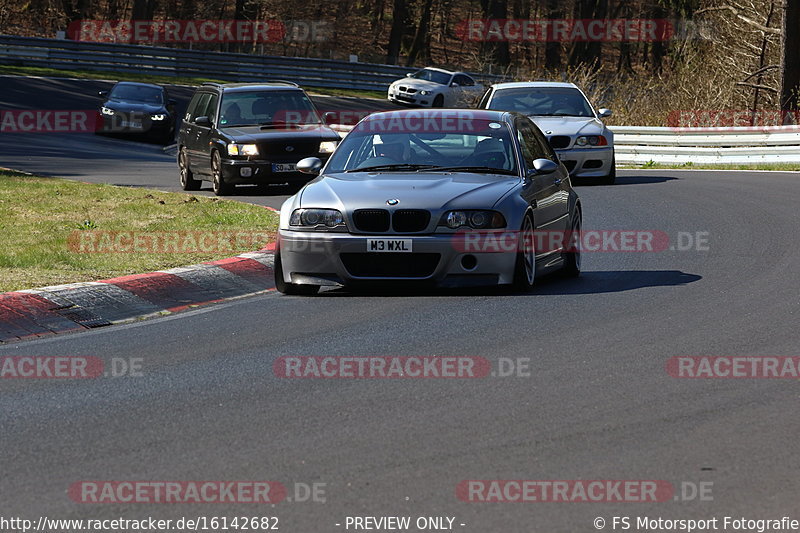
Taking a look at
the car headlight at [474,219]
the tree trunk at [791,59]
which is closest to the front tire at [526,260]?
the car headlight at [474,219]

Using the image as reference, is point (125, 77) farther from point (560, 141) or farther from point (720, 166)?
point (560, 141)

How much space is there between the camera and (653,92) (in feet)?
116

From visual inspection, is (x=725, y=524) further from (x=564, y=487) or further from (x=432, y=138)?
(x=432, y=138)

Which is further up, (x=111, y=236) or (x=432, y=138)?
(x=432, y=138)

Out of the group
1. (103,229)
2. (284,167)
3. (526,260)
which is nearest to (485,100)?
(284,167)

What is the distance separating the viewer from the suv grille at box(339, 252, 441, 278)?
1066 centimetres

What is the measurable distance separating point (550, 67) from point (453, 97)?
16.5 m

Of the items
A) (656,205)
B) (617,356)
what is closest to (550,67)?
(656,205)

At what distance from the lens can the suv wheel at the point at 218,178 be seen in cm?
2133

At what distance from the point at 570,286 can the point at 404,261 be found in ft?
5.60

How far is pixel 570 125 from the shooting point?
2239 centimetres

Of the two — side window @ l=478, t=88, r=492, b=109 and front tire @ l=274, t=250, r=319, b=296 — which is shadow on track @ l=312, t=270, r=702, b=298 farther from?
side window @ l=478, t=88, r=492, b=109

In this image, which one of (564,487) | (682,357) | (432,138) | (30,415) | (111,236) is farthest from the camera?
(111,236)

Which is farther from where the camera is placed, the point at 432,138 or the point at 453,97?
the point at 453,97
